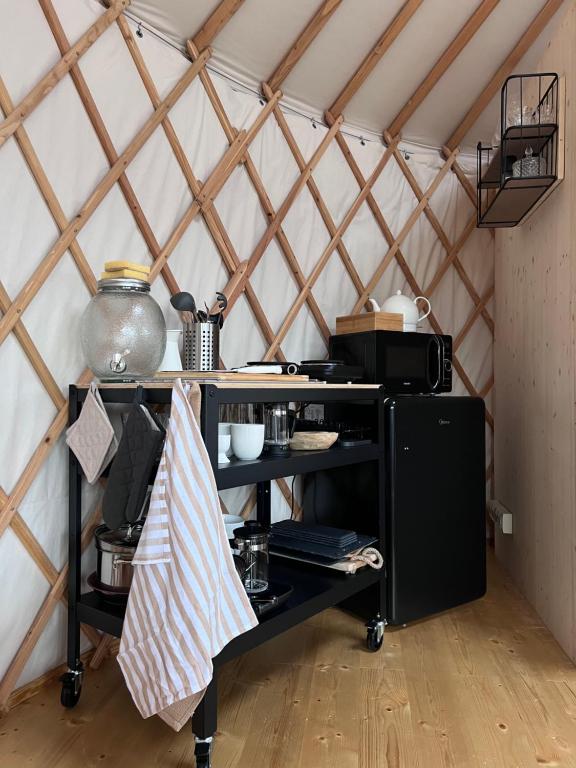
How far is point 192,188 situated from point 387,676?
1597 mm

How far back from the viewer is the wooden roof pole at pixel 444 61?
2.16m

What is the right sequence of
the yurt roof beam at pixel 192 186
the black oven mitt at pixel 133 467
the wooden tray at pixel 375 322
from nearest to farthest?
the black oven mitt at pixel 133 467 → the yurt roof beam at pixel 192 186 → the wooden tray at pixel 375 322

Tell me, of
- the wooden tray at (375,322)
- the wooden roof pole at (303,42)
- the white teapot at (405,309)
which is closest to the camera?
the wooden roof pole at (303,42)

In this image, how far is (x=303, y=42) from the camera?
6.78 feet

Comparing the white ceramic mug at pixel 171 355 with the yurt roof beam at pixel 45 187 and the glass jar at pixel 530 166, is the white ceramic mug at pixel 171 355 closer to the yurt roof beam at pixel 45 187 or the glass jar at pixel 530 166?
the yurt roof beam at pixel 45 187

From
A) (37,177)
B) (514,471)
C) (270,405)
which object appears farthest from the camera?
(514,471)

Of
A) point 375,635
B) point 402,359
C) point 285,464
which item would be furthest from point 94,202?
point 375,635

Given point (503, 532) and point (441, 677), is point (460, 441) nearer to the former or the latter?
point (503, 532)

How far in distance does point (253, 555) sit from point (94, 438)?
0.51 meters

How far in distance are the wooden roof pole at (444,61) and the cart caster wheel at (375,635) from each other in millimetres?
2044

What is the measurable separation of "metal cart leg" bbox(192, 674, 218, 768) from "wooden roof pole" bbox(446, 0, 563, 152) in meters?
2.48

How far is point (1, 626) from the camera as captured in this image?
143cm

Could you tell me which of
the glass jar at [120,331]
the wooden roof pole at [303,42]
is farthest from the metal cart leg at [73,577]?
the wooden roof pole at [303,42]

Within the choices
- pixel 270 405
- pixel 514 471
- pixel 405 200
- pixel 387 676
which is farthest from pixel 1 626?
pixel 405 200
